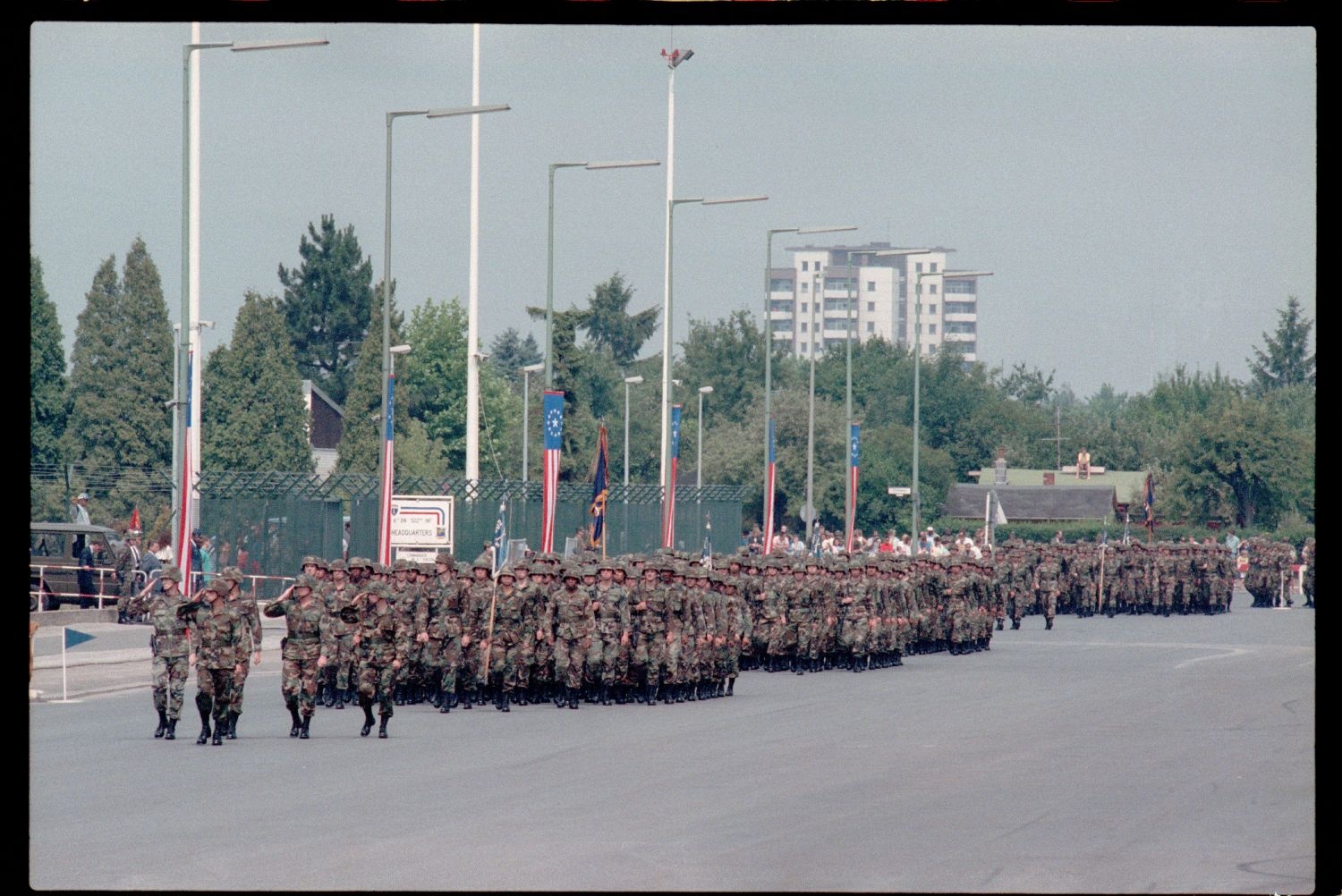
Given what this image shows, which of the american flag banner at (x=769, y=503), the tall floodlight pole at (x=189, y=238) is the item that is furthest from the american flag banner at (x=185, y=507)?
the american flag banner at (x=769, y=503)

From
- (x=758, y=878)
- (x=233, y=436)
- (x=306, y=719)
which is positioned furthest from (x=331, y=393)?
(x=758, y=878)

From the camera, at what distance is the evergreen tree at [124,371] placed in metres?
83.8

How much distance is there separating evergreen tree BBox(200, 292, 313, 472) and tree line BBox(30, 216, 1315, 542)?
8cm

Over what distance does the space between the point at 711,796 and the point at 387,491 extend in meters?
16.0

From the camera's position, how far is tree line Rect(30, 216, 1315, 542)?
81.9 metres

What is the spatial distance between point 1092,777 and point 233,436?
7417 cm

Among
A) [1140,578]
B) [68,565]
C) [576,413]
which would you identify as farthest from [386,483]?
[576,413]

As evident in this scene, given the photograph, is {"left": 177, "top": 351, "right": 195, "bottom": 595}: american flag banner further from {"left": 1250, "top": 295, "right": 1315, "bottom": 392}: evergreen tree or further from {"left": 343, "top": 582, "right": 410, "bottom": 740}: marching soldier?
{"left": 1250, "top": 295, "right": 1315, "bottom": 392}: evergreen tree

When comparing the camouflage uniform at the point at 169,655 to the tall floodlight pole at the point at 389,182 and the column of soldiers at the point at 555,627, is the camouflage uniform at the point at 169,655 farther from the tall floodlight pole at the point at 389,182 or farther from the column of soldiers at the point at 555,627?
the tall floodlight pole at the point at 389,182

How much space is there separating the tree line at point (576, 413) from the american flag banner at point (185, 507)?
26.3 meters

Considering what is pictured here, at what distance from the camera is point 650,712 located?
2423 centimetres

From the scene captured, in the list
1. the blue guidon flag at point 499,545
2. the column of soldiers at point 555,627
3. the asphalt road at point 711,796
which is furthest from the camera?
the blue guidon flag at point 499,545

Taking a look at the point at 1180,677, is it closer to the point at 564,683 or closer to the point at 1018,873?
the point at 564,683

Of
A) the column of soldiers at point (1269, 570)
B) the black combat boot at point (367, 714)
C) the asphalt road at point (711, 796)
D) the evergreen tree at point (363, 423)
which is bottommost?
the asphalt road at point (711, 796)
